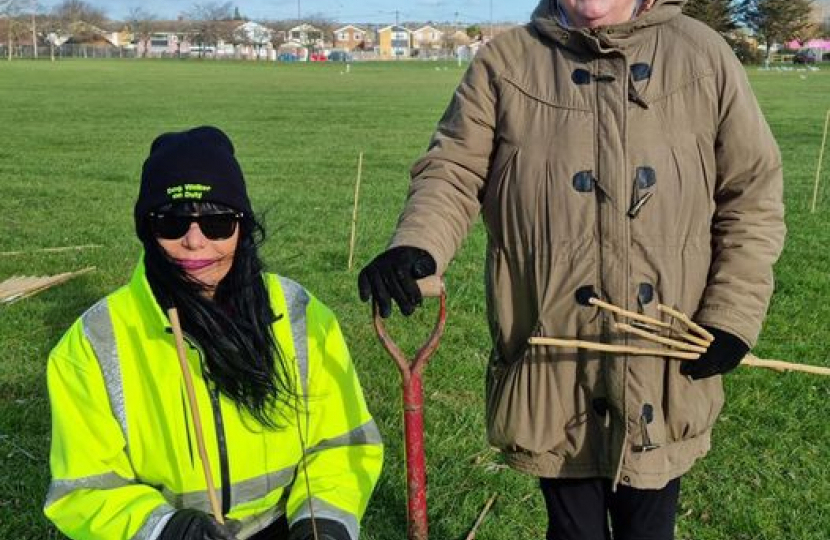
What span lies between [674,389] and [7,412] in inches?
151

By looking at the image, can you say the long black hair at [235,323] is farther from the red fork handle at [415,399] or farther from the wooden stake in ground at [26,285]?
the wooden stake in ground at [26,285]

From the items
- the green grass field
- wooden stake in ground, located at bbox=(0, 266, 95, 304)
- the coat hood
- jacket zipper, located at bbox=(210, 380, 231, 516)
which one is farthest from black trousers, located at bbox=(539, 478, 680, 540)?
wooden stake in ground, located at bbox=(0, 266, 95, 304)

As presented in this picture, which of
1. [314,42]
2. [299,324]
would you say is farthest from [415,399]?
[314,42]

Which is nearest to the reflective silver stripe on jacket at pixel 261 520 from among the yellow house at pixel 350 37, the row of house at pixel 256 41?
the row of house at pixel 256 41

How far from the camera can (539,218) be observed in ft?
7.97

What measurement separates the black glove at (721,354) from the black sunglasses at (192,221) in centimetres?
128

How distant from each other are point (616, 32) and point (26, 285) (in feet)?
20.4

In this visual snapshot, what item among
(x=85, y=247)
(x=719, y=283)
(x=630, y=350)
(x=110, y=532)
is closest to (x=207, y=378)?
(x=110, y=532)

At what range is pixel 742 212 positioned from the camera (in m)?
2.40

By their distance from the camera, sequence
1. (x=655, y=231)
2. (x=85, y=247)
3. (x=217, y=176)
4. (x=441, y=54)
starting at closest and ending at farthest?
(x=655, y=231)
(x=217, y=176)
(x=85, y=247)
(x=441, y=54)

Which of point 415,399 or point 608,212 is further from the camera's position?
point 608,212

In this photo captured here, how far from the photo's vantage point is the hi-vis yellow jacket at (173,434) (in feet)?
8.20

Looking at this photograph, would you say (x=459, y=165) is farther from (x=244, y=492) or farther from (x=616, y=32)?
(x=244, y=492)

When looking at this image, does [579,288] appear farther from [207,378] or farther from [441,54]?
[441,54]
